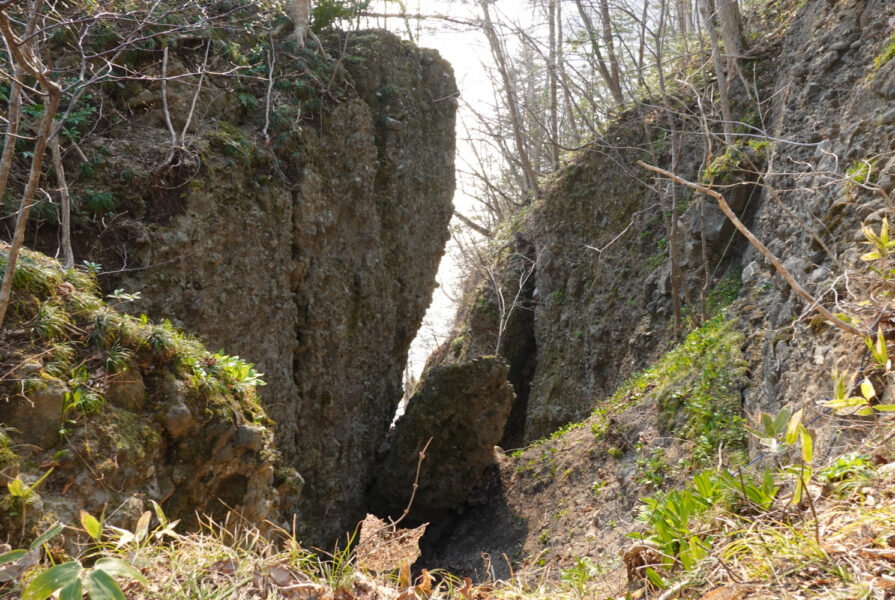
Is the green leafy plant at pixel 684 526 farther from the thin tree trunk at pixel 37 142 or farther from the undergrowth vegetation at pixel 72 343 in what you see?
the thin tree trunk at pixel 37 142

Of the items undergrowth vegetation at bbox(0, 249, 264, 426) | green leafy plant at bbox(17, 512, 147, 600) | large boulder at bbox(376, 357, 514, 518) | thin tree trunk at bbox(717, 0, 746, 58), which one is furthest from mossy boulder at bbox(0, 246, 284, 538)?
thin tree trunk at bbox(717, 0, 746, 58)

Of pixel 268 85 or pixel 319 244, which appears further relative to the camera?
pixel 319 244

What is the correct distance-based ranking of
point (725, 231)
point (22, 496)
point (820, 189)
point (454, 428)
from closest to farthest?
point (22, 496), point (820, 189), point (725, 231), point (454, 428)

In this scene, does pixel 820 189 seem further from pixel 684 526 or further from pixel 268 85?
pixel 268 85

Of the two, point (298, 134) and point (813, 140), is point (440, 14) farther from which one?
point (813, 140)

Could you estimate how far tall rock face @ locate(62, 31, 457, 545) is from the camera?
5945 millimetres

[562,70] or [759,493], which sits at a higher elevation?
[562,70]

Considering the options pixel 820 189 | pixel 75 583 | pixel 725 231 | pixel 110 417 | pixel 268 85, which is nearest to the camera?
pixel 75 583

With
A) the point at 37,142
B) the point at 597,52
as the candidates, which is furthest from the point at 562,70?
the point at 37,142

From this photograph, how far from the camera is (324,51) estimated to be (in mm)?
8875

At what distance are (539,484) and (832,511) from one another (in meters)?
6.92

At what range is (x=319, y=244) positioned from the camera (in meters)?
8.16

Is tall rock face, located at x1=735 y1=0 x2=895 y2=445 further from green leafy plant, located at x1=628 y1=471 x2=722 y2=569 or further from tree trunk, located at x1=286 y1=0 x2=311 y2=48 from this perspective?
tree trunk, located at x1=286 y1=0 x2=311 y2=48

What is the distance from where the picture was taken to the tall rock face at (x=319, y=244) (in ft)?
19.5
